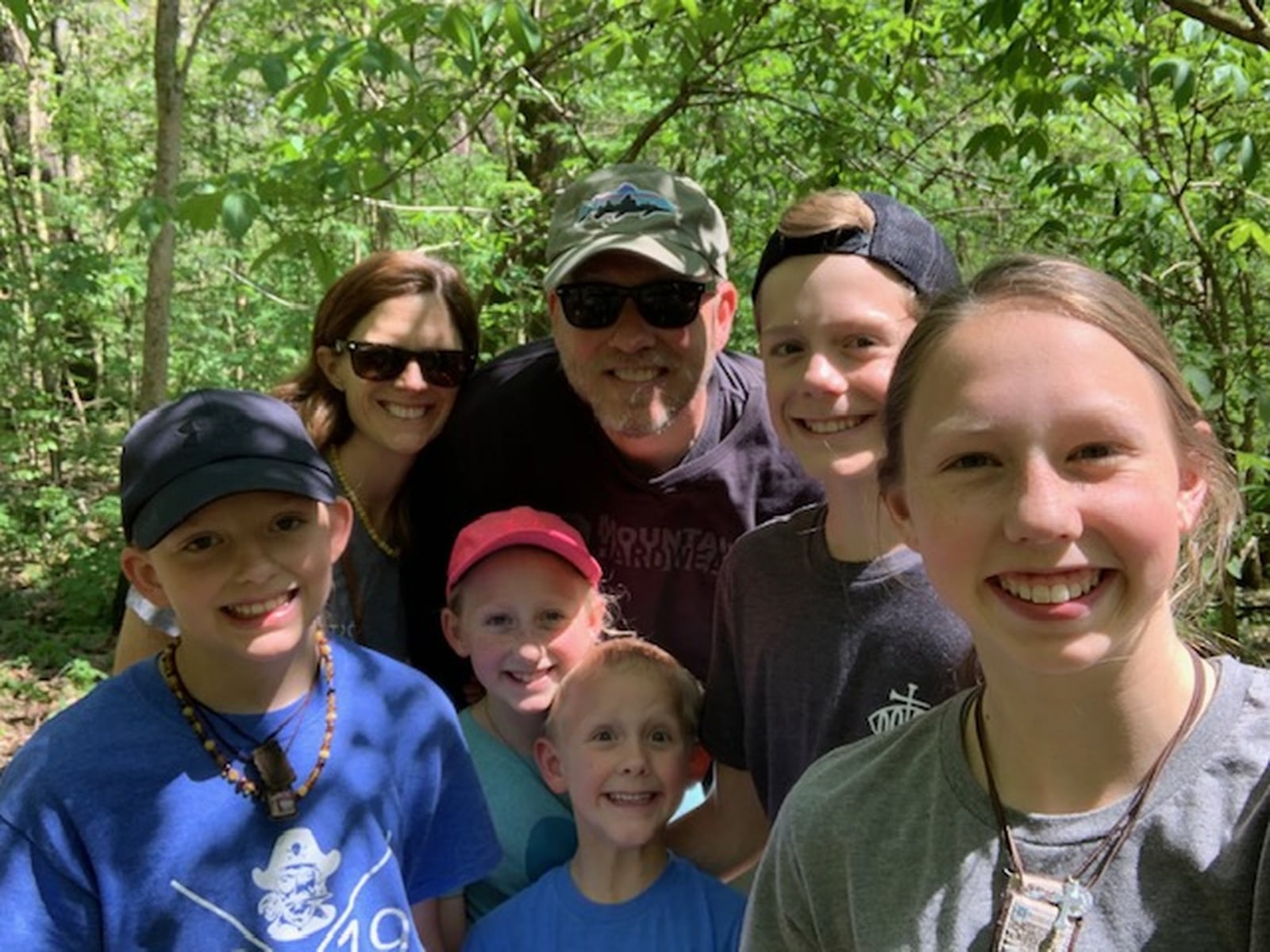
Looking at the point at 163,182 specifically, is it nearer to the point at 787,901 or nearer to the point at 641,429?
the point at 641,429

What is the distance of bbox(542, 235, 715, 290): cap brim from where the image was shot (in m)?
2.85

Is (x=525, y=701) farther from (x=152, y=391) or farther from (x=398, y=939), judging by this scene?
(x=152, y=391)

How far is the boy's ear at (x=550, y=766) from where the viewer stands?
2.47 m

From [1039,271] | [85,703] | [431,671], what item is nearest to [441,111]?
[431,671]

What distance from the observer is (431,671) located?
3025 millimetres

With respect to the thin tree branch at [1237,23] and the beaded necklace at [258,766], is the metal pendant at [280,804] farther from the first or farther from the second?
the thin tree branch at [1237,23]

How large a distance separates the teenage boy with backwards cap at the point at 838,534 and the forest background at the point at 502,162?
0.54 meters

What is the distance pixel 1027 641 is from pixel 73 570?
1000cm

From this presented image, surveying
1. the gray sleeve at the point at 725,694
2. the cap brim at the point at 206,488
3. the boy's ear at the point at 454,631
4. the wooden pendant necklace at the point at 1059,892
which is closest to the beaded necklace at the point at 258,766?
the cap brim at the point at 206,488

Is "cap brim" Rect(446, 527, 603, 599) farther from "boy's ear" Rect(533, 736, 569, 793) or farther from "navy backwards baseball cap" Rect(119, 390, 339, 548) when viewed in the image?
"navy backwards baseball cap" Rect(119, 390, 339, 548)

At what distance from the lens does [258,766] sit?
6.40 feet

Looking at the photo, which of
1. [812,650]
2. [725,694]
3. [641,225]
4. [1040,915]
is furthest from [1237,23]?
[1040,915]

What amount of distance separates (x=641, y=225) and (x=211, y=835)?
5.90 feet

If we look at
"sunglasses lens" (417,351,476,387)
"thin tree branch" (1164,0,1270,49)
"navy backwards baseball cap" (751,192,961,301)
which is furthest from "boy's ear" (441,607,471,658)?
"thin tree branch" (1164,0,1270,49)
